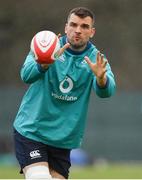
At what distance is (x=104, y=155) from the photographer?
25.2 metres

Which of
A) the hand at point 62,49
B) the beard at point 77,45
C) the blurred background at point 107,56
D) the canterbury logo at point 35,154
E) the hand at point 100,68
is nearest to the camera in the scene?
the hand at point 100,68

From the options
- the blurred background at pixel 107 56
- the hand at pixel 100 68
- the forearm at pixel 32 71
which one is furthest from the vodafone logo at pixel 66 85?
the blurred background at pixel 107 56

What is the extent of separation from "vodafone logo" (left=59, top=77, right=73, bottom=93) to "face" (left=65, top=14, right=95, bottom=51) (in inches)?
13.9

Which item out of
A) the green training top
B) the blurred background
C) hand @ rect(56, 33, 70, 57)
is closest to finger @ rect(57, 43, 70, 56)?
hand @ rect(56, 33, 70, 57)

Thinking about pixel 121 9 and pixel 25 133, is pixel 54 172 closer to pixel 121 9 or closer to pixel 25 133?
pixel 25 133

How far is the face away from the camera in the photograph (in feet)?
27.1

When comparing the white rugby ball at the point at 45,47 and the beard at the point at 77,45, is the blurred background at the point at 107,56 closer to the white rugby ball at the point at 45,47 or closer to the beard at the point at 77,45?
the beard at the point at 77,45

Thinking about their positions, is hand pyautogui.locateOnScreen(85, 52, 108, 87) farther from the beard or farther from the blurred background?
the blurred background

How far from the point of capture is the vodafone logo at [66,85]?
822cm

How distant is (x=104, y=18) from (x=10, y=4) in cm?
379

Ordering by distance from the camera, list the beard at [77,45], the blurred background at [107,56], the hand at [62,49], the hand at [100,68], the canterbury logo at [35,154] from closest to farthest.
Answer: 1. the hand at [100,68]
2. the hand at [62,49]
3. the canterbury logo at [35,154]
4. the beard at [77,45]
5. the blurred background at [107,56]

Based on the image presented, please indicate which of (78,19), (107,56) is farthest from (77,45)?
(107,56)

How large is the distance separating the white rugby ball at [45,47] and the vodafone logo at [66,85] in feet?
1.13

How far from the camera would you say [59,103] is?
27.1ft
